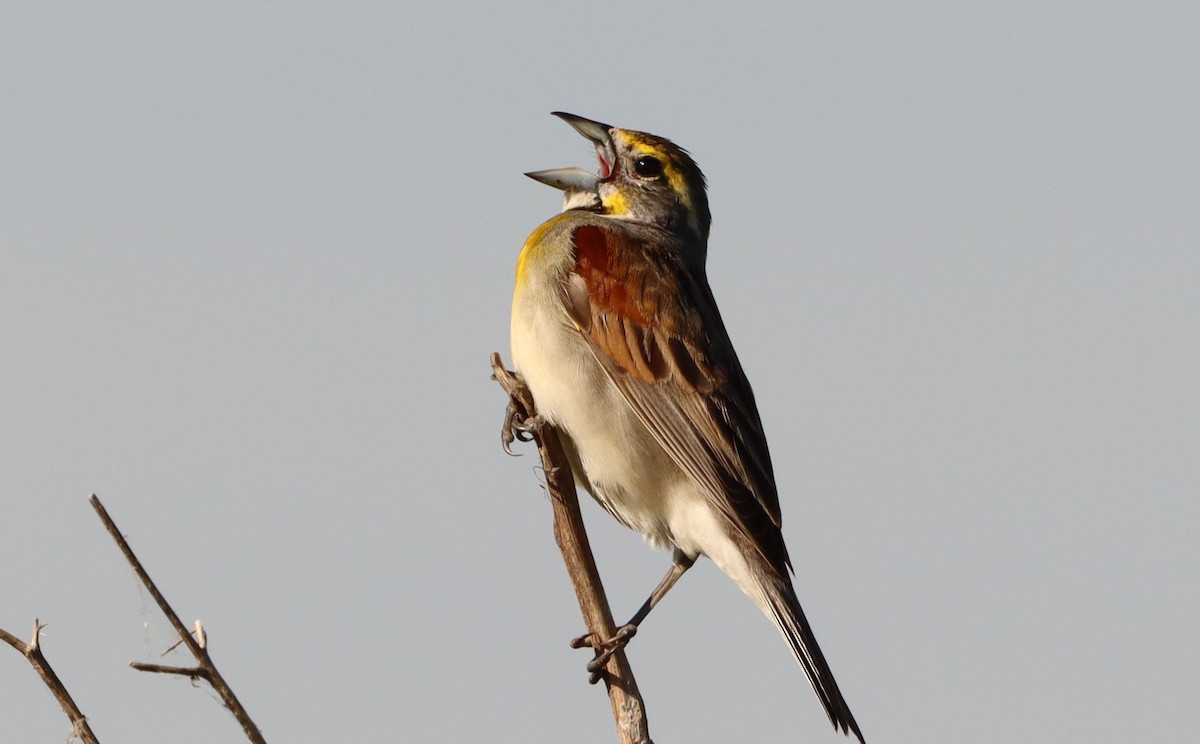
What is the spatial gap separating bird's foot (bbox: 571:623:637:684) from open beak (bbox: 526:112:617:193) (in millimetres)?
2934

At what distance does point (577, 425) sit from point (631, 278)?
958 millimetres

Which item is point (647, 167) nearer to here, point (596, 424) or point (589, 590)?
point (596, 424)

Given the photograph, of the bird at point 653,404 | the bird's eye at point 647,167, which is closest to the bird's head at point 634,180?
the bird's eye at point 647,167

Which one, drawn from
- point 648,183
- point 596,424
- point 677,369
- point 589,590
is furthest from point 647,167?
point 589,590

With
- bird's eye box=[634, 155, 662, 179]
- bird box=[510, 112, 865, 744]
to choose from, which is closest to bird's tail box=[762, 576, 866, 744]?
bird box=[510, 112, 865, 744]

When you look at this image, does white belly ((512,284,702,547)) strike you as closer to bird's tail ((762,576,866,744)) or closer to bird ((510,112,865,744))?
bird ((510,112,865,744))

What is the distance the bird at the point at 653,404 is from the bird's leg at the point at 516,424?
0.09 m

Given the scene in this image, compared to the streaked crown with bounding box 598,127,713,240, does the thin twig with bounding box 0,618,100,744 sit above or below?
A: below

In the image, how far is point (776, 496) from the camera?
7270 mm

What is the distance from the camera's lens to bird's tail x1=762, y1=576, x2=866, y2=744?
6379mm

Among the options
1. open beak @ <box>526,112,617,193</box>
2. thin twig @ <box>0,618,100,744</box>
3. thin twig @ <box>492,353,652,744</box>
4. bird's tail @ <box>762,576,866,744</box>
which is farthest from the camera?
open beak @ <box>526,112,617,193</box>

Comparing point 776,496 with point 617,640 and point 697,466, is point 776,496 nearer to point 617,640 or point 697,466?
point 697,466

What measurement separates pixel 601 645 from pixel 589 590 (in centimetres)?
23

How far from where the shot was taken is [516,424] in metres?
7.21
